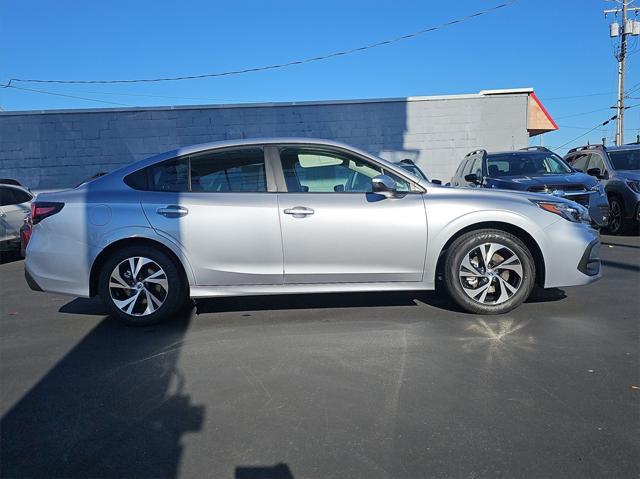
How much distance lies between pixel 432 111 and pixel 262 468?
15.3 metres

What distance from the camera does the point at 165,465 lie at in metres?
2.55

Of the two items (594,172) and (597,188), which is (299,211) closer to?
(597,188)

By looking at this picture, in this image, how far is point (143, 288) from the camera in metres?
4.69

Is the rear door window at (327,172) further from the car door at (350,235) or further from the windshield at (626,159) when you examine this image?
the windshield at (626,159)

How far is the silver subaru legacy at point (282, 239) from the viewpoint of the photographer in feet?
15.1

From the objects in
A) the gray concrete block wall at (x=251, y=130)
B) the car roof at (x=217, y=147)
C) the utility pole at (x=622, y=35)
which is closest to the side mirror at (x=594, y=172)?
the car roof at (x=217, y=147)

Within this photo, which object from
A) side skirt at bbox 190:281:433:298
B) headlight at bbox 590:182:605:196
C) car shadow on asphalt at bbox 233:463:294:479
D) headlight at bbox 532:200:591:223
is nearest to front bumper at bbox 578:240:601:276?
headlight at bbox 532:200:591:223

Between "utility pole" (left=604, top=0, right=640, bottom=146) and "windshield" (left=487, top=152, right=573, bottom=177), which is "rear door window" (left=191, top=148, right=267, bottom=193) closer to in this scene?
"windshield" (left=487, top=152, right=573, bottom=177)

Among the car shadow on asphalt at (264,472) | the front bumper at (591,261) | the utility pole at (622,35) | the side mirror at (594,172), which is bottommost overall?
the car shadow on asphalt at (264,472)

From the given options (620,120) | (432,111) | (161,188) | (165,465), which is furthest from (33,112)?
(620,120)

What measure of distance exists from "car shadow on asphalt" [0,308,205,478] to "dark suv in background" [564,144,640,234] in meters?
8.99

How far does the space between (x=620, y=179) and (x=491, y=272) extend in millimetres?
6980

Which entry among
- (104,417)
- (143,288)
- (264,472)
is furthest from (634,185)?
(104,417)

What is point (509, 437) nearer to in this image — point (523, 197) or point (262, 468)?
point (262, 468)
